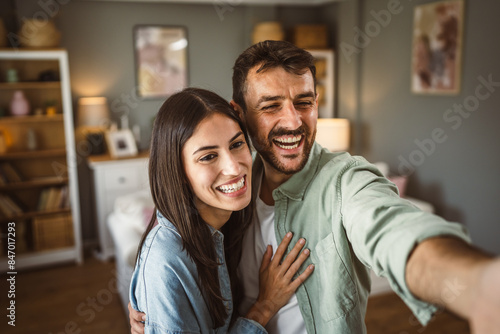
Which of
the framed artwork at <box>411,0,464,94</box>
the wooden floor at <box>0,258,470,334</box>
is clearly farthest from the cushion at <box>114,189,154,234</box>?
the framed artwork at <box>411,0,464,94</box>

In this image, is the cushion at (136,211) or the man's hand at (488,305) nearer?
the man's hand at (488,305)

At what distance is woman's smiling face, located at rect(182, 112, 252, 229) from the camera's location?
3.39 feet

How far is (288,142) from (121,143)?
132 inches

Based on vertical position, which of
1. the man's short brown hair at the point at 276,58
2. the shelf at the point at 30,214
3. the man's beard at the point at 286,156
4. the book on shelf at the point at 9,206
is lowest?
the shelf at the point at 30,214

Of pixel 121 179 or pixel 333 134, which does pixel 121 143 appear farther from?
pixel 333 134

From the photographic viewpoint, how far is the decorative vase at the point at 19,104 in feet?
12.3

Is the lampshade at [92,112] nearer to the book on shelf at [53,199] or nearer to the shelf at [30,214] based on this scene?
the book on shelf at [53,199]

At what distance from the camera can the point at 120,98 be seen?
14.5 ft

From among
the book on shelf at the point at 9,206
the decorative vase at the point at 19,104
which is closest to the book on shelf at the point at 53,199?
the book on shelf at the point at 9,206

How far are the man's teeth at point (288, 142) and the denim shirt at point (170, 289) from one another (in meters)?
0.36

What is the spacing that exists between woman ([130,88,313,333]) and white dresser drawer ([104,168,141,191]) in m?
3.05

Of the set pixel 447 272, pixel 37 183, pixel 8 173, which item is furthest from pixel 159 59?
pixel 447 272

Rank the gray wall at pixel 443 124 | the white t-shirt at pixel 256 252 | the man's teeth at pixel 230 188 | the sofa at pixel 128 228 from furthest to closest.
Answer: the gray wall at pixel 443 124, the sofa at pixel 128 228, the white t-shirt at pixel 256 252, the man's teeth at pixel 230 188

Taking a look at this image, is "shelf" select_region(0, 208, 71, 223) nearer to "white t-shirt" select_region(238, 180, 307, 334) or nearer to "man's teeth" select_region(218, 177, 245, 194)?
"white t-shirt" select_region(238, 180, 307, 334)
